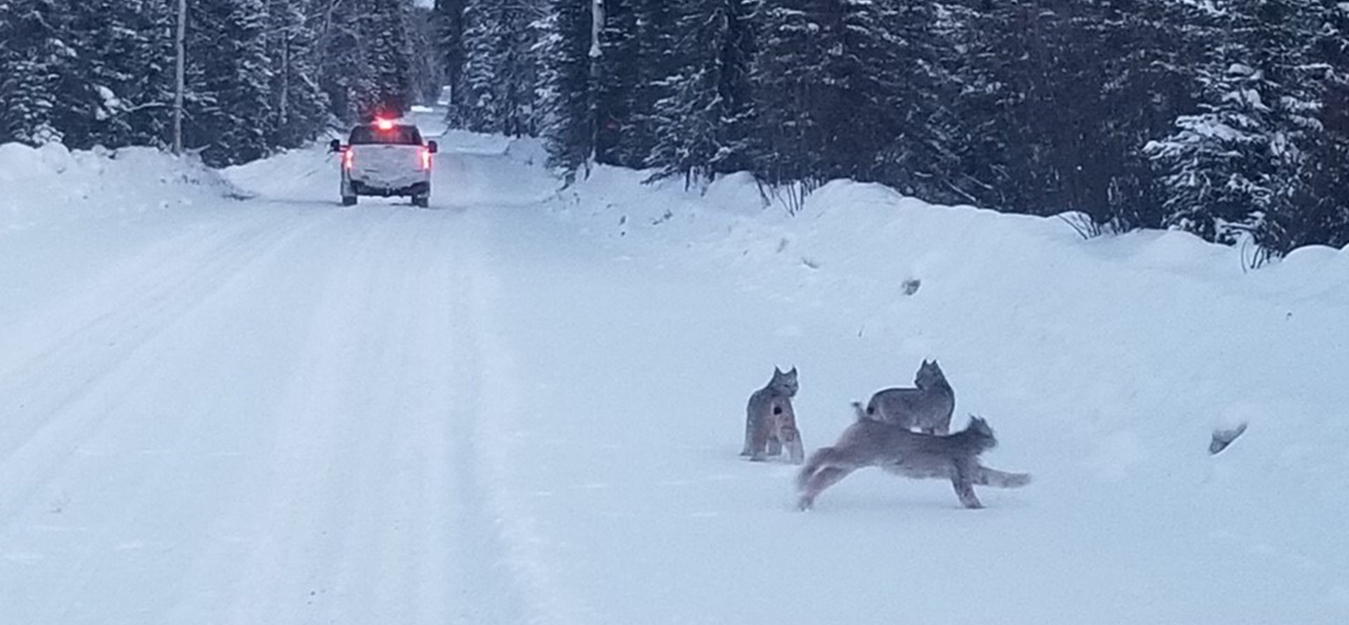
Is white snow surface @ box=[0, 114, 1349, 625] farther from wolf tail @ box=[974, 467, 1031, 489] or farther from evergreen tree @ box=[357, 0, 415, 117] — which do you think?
evergreen tree @ box=[357, 0, 415, 117]

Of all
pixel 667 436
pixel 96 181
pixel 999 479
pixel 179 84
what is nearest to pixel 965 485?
pixel 999 479

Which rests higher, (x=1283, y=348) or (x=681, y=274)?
(x=1283, y=348)

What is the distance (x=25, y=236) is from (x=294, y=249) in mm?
3197

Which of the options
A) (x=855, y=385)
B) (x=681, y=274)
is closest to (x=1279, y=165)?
(x=681, y=274)

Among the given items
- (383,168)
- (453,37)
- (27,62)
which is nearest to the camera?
(383,168)

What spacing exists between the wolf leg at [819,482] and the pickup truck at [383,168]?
24.4 metres

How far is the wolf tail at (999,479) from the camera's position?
25.7ft

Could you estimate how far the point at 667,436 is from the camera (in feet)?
31.1

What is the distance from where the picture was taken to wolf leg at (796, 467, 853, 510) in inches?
301

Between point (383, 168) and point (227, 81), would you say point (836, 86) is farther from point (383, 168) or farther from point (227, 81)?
point (227, 81)

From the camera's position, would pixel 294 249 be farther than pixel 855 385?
Yes

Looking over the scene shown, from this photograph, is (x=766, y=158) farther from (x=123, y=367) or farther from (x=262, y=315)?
(x=123, y=367)

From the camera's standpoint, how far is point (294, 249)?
19812mm

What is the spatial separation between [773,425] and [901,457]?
1340mm
